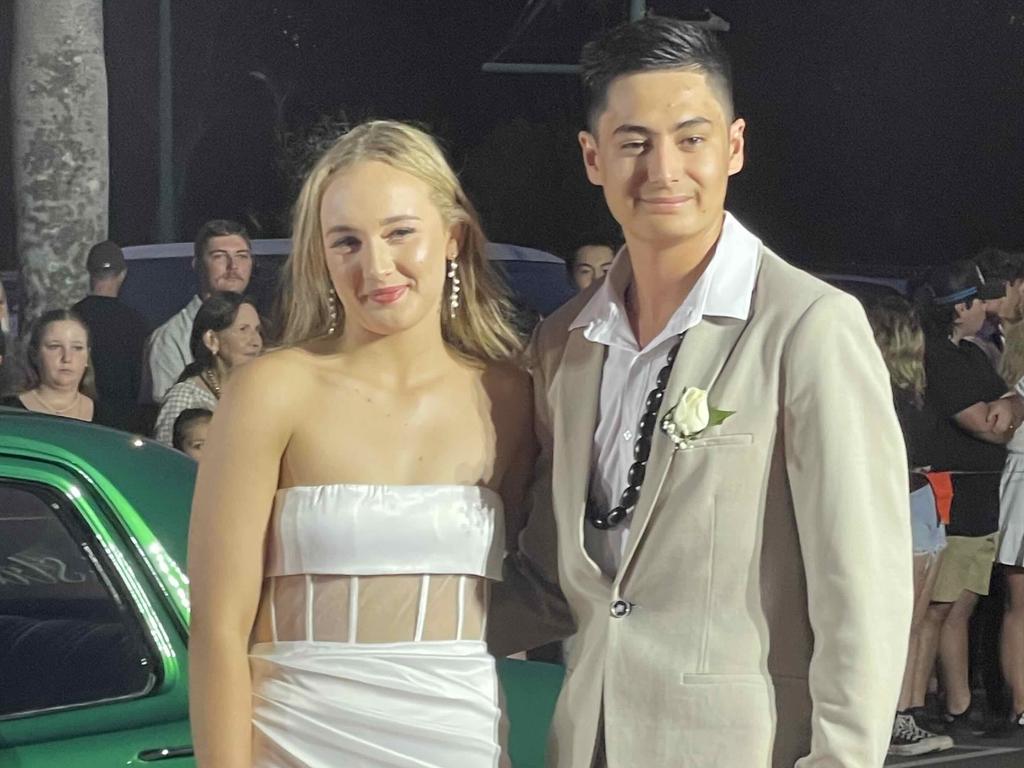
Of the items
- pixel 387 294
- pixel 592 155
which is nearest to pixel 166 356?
pixel 387 294

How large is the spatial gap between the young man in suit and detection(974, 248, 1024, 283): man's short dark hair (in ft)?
15.1

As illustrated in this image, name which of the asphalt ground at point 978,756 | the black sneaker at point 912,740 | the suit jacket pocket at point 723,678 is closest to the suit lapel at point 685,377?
the suit jacket pocket at point 723,678

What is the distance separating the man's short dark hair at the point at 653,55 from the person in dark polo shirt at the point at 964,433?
163 inches

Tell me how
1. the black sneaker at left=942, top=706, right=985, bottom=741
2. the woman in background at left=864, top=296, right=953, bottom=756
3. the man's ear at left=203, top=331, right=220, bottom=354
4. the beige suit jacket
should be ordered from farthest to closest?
the black sneaker at left=942, top=706, right=985, bottom=741, the woman in background at left=864, top=296, right=953, bottom=756, the man's ear at left=203, top=331, right=220, bottom=354, the beige suit jacket

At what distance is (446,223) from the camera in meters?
2.08

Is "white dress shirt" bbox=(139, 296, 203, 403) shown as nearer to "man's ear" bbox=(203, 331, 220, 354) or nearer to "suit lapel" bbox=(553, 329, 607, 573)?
"man's ear" bbox=(203, 331, 220, 354)

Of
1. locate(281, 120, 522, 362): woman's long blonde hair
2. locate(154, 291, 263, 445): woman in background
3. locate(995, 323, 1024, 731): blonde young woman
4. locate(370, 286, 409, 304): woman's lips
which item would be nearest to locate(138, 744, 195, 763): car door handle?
locate(281, 120, 522, 362): woman's long blonde hair

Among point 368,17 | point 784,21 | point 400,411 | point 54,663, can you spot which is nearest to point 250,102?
point 368,17

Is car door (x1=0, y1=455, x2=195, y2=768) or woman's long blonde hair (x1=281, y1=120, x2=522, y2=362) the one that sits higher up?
woman's long blonde hair (x1=281, y1=120, x2=522, y2=362)

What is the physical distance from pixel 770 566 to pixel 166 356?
4.19 meters

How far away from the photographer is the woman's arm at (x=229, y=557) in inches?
75.9

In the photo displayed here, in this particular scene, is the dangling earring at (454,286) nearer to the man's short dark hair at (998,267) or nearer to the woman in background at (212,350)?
the woman in background at (212,350)

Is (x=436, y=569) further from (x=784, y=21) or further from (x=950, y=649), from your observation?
(x=784, y=21)

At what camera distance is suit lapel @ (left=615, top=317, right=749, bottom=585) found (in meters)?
1.80
